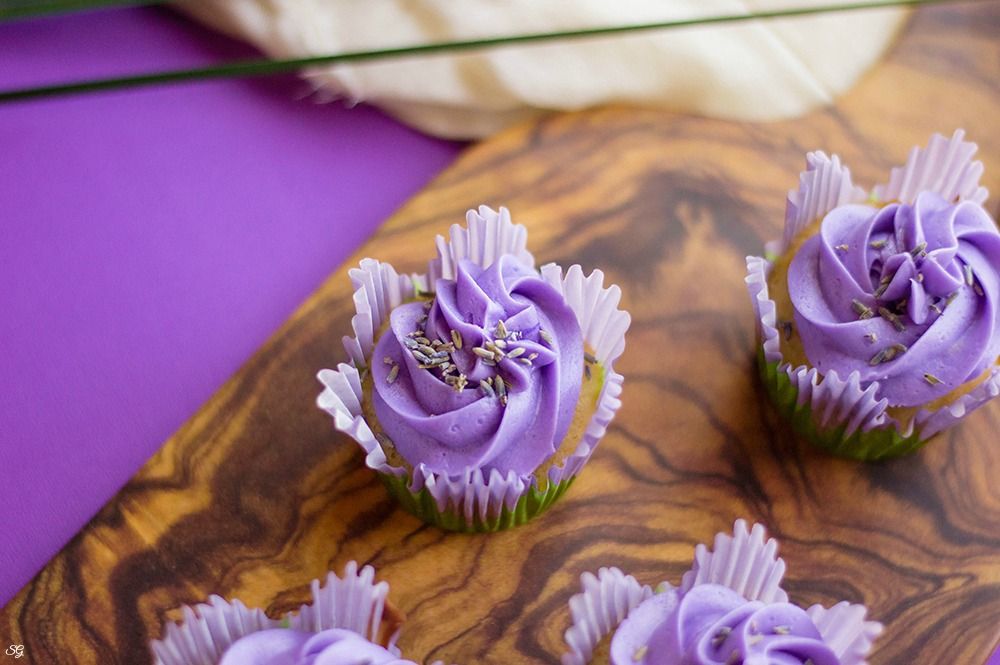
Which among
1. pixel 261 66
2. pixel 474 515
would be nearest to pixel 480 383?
pixel 474 515

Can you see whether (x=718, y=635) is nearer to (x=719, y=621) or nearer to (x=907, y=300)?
(x=719, y=621)

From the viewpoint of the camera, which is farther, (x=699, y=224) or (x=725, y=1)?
(x=725, y=1)

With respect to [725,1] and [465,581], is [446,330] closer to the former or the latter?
[465,581]

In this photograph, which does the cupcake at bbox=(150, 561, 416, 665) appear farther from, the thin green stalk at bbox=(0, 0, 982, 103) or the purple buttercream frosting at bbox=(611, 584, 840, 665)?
the thin green stalk at bbox=(0, 0, 982, 103)

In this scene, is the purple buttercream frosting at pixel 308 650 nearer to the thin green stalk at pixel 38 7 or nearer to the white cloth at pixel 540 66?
the thin green stalk at pixel 38 7

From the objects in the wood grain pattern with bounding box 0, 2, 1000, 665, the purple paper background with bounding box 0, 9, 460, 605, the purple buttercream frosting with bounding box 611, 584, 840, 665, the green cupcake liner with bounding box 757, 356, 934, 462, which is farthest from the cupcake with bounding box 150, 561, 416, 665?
the green cupcake liner with bounding box 757, 356, 934, 462

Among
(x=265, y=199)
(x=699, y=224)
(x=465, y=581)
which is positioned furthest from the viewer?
(x=265, y=199)

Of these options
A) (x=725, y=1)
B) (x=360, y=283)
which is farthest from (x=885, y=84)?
(x=360, y=283)
